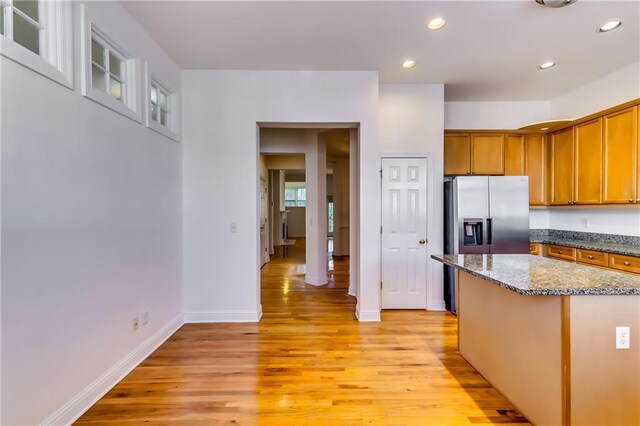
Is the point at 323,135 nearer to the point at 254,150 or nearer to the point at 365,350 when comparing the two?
the point at 254,150

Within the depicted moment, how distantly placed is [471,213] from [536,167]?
148 centimetres

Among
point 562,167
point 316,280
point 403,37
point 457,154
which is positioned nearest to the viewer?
point 403,37

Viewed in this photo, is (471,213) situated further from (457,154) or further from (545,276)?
(545,276)

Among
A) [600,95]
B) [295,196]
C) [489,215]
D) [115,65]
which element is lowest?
[489,215]

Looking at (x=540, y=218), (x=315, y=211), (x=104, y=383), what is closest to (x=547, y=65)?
(x=540, y=218)

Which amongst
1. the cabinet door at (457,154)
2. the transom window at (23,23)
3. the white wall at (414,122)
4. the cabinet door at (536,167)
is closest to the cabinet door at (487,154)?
the cabinet door at (457,154)

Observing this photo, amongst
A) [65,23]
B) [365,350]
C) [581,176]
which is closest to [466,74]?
[581,176]

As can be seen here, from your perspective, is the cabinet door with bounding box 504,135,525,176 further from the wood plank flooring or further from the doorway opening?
the wood plank flooring

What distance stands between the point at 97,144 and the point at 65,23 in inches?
29.1

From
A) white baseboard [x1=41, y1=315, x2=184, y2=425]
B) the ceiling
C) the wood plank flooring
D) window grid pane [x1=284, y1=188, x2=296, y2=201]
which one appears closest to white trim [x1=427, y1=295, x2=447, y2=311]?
the wood plank flooring

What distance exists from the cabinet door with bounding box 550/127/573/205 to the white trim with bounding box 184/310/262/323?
432 cm

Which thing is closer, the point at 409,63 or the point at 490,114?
the point at 409,63

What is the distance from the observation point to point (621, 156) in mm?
3156

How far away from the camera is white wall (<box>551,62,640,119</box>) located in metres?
3.28
